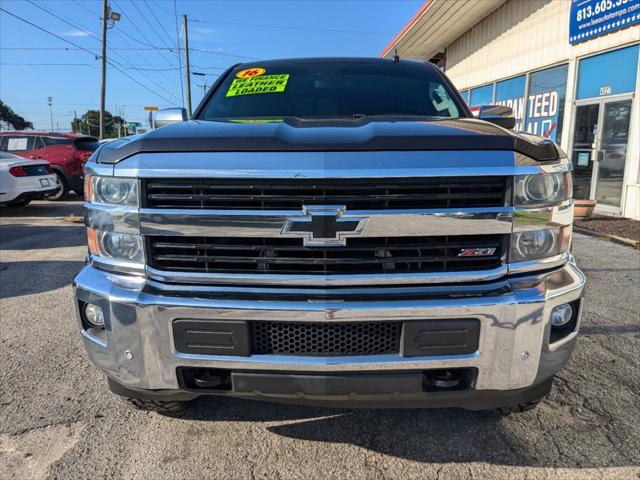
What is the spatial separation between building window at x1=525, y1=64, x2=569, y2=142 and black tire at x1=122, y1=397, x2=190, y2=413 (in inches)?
434

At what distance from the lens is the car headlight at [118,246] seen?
1942 mm

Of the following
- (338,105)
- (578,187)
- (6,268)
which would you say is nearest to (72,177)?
(6,268)

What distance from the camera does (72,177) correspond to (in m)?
12.5

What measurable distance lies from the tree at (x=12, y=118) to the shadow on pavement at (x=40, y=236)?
75.1 m

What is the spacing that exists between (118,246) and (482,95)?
16.2 meters

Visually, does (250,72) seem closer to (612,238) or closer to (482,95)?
(612,238)

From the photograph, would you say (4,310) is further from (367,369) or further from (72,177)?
(72,177)

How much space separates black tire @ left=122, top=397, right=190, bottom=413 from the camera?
7.61 ft

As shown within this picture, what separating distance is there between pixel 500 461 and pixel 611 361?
146 cm

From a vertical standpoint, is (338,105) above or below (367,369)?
above

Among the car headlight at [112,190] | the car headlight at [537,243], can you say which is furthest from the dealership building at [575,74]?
the car headlight at [112,190]

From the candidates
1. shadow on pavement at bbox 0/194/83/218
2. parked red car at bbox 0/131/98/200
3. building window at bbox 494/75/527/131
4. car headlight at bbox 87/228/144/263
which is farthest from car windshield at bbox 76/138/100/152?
car headlight at bbox 87/228/144/263

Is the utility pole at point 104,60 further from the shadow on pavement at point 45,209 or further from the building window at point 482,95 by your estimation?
the building window at point 482,95

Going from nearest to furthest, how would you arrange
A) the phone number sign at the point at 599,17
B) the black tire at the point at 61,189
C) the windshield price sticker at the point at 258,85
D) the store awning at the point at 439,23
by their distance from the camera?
the windshield price sticker at the point at 258,85 → the phone number sign at the point at 599,17 → the black tire at the point at 61,189 → the store awning at the point at 439,23
